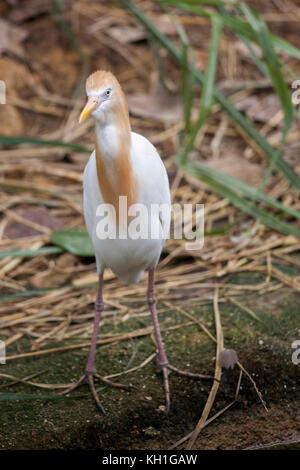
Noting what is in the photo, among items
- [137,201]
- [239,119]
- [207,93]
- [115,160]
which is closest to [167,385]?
[137,201]

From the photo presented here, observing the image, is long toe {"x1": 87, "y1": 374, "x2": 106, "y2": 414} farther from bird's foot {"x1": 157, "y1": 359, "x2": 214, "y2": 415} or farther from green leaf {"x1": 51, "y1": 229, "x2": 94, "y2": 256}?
green leaf {"x1": 51, "y1": 229, "x2": 94, "y2": 256}

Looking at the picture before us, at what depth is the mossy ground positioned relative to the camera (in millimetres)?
2051

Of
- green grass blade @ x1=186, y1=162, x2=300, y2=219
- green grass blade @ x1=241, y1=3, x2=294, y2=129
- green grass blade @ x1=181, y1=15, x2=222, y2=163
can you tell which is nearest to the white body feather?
green grass blade @ x1=181, y1=15, x2=222, y2=163

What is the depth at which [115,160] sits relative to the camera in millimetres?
2049

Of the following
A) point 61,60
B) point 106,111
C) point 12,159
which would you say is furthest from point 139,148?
point 61,60

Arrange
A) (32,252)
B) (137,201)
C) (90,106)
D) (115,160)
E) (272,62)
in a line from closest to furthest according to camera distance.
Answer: (90,106) < (115,160) < (137,201) < (272,62) < (32,252)

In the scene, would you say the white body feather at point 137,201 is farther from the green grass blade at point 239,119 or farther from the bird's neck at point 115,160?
the green grass blade at point 239,119

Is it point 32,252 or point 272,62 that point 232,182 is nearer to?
point 272,62

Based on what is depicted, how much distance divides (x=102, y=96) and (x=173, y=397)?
3.60ft

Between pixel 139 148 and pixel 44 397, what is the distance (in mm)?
938

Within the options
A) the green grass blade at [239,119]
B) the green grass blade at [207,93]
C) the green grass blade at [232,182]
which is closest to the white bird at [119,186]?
the green grass blade at [207,93]

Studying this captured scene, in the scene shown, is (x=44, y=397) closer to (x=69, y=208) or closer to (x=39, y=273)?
(x=39, y=273)

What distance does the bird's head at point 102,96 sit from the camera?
1.89 m

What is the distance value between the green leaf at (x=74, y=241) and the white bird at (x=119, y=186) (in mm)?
611
